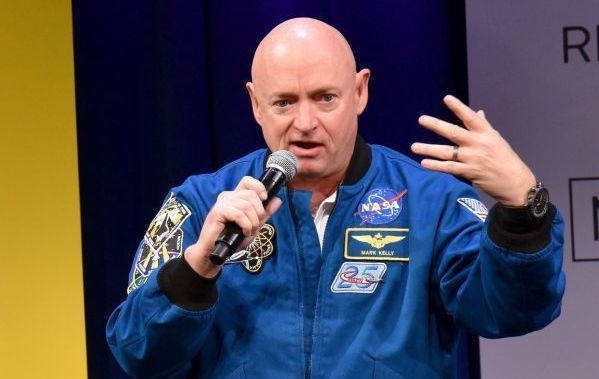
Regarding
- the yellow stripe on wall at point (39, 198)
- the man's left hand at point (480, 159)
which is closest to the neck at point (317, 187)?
the man's left hand at point (480, 159)

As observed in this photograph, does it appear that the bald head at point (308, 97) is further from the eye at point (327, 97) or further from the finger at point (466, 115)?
the finger at point (466, 115)

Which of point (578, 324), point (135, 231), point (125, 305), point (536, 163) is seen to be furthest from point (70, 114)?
point (578, 324)

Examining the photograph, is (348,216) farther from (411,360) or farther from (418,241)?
(411,360)

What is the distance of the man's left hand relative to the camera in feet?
5.63

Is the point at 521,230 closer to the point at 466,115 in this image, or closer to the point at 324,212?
the point at 466,115

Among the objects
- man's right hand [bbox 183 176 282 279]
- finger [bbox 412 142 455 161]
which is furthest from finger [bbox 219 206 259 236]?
finger [bbox 412 142 455 161]

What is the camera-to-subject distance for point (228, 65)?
2.99m

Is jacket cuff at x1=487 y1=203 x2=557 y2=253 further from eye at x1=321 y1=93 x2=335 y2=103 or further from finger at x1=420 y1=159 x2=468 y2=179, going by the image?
eye at x1=321 y1=93 x2=335 y2=103

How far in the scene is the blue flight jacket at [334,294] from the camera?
190 cm

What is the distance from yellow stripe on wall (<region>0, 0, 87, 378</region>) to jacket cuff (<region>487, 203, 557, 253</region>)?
1431mm

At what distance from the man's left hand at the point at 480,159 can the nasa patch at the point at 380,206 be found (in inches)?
14.2

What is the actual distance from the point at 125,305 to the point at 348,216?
0.45 metres

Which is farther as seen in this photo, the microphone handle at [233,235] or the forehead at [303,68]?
the forehead at [303,68]

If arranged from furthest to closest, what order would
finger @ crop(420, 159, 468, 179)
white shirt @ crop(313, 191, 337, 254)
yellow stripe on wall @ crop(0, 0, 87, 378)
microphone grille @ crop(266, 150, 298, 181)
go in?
yellow stripe on wall @ crop(0, 0, 87, 378) → white shirt @ crop(313, 191, 337, 254) → microphone grille @ crop(266, 150, 298, 181) → finger @ crop(420, 159, 468, 179)
